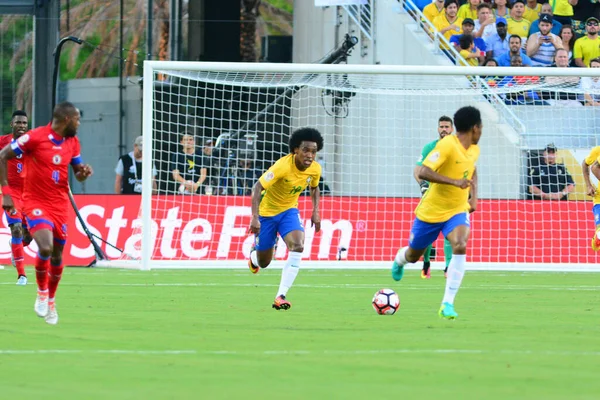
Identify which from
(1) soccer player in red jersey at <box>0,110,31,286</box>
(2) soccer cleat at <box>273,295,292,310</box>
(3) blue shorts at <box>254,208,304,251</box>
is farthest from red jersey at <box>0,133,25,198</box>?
(2) soccer cleat at <box>273,295,292,310</box>

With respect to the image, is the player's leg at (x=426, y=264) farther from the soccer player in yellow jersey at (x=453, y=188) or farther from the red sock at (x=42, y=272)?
the red sock at (x=42, y=272)

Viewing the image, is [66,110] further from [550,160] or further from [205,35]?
[205,35]

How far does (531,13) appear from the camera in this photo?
27.0 meters

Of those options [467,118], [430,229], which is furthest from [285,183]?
[467,118]

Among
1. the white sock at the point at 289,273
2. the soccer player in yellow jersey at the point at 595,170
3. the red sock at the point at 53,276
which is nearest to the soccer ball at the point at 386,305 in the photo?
the white sock at the point at 289,273

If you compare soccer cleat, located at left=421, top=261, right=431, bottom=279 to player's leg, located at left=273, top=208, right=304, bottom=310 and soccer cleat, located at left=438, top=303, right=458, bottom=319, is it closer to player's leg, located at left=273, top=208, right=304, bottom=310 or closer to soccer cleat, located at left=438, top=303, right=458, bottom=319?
player's leg, located at left=273, top=208, right=304, bottom=310

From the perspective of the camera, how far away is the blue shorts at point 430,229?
11242mm

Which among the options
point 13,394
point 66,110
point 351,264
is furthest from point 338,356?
point 351,264

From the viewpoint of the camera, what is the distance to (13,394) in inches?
240

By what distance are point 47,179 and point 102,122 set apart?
54.0ft

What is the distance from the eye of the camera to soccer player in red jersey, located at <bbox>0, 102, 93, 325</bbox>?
33.6 feet

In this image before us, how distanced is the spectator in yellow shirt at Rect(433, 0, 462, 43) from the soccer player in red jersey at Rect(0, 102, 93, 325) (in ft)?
55.9

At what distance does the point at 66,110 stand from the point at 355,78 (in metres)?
13.3

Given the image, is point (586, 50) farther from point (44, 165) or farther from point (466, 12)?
point (44, 165)
